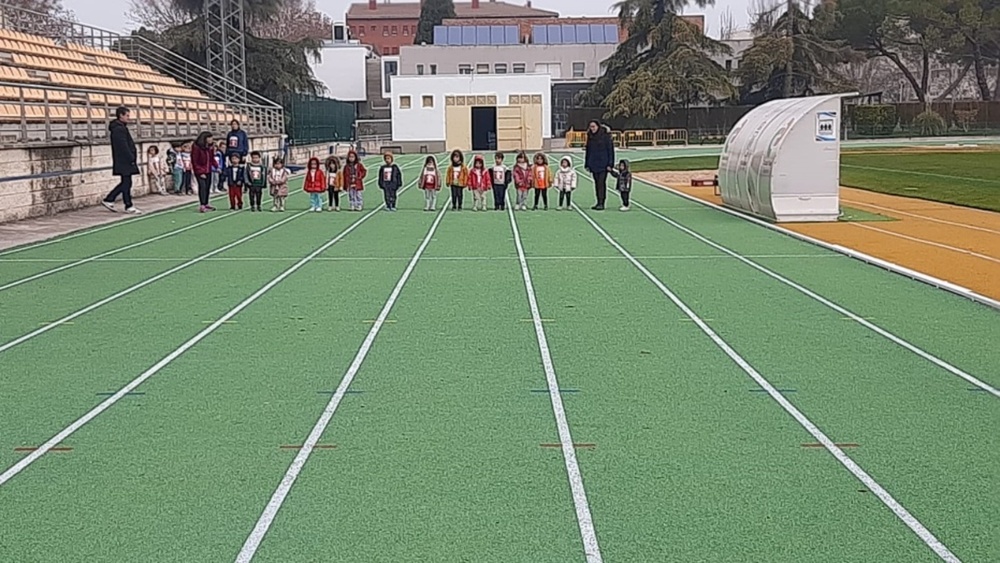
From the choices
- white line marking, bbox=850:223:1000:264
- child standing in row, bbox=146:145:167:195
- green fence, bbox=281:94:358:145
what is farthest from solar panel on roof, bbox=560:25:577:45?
white line marking, bbox=850:223:1000:264

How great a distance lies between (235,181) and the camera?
22266 mm

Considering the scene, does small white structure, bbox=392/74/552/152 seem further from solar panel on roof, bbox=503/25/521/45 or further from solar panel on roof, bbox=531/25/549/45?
solar panel on roof, bbox=531/25/549/45

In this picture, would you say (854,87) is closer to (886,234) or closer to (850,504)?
(886,234)

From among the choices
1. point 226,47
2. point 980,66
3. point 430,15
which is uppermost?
point 430,15

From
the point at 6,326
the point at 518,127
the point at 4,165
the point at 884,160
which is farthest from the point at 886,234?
the point at 518,127

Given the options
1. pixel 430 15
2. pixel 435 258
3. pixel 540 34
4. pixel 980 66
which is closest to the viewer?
pixel 435 258

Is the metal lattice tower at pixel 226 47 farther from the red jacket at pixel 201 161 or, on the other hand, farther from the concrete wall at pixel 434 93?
the red jacket at pixel 201 161

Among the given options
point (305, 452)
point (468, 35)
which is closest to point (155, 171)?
point (305, 452)

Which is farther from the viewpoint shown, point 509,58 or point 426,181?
point 509,58

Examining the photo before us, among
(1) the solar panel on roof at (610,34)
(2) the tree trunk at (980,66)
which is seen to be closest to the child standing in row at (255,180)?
(2) the tree trunk at (980,66)

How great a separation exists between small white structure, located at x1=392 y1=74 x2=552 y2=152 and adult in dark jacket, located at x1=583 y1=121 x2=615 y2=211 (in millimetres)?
38469

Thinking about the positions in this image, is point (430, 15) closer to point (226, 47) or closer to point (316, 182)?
point (226, 47)

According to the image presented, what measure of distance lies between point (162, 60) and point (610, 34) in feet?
159

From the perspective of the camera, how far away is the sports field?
4934mm
